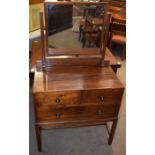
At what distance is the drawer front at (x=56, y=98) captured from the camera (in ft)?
4.29

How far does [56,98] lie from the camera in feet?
4.37

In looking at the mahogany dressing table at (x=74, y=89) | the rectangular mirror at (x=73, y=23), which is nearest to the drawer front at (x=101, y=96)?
the mahogany dressing table at (x=74, y=89)

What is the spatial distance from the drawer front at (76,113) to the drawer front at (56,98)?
5cm

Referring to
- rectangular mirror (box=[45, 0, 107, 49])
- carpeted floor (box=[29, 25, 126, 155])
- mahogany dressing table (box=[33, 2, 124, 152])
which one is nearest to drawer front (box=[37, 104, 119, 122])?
mahogany dressing table (box=[33, 2, 124, 152])

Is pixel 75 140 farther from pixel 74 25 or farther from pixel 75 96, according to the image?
pixel 74 25

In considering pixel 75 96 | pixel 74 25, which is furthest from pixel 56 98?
pixel 74 25

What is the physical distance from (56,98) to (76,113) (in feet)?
0.78

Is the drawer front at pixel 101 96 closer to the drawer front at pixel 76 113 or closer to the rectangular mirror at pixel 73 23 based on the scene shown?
the drawer front at pixel 76 113

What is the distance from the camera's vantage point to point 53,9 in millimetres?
1349

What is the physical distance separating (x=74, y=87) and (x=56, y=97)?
0.15 m
